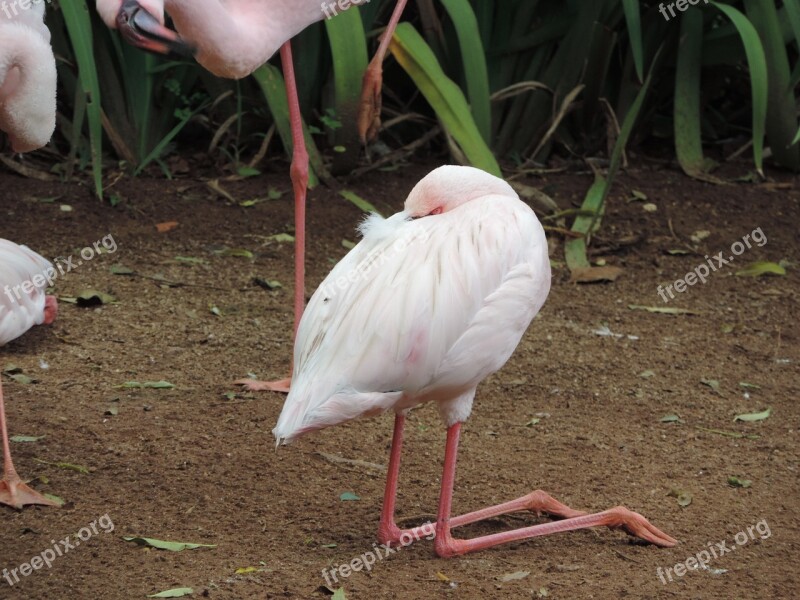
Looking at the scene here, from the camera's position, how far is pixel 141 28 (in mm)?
3473

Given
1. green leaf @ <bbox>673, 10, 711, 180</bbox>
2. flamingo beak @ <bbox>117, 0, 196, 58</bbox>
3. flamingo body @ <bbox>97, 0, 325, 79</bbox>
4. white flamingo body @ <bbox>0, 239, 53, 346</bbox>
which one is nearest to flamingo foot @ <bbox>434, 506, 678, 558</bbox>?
flamingo beak @ <bbox>117, 0, 196, 58</bbox>

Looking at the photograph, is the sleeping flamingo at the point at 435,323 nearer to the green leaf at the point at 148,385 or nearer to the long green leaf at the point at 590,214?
the green leaf at the point at 148,385

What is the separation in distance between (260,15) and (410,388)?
1.81 meters

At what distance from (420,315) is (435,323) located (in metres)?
0.04

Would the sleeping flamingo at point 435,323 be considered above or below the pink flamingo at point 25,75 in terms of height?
below

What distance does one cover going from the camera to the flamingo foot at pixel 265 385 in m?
4.18

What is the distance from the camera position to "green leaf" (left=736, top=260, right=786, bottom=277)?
554 cm

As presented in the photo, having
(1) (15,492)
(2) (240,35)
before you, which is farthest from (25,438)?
(2) (240,35)

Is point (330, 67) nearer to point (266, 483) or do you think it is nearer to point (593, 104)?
point (593, 104)

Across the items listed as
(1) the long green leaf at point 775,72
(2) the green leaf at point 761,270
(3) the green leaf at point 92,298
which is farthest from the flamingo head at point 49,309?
(1) the long green leaf at point 775,72

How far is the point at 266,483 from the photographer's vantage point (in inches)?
138

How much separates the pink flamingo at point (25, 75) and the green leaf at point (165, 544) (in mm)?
1518

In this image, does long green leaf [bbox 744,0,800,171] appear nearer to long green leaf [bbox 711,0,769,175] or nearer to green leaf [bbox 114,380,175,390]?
long green leaf [bbox 711,0,769,175]

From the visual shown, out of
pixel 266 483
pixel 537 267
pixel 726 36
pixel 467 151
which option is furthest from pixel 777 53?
pixel 266 483
